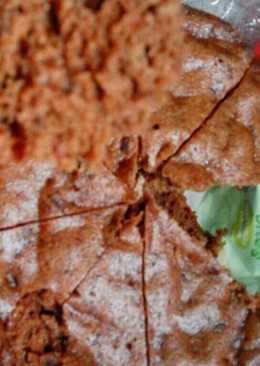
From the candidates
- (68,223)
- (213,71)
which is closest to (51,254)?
(68,223)

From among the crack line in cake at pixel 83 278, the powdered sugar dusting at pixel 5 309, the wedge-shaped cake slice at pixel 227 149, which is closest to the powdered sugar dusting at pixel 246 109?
the wedge-shaped cake slice at pixel 227 149

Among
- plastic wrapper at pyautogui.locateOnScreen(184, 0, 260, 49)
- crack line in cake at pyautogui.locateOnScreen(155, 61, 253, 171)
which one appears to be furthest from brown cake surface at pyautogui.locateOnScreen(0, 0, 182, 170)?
plastic wrapper at pyautogui.locateOnScreen(184, 0, 260, 49)

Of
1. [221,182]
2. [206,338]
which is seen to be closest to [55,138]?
[221,182]

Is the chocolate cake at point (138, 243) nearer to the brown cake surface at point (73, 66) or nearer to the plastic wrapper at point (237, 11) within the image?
the brown cake surface at point (73, 66)

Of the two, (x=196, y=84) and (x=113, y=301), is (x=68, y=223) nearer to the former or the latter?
(x=113, y=301)

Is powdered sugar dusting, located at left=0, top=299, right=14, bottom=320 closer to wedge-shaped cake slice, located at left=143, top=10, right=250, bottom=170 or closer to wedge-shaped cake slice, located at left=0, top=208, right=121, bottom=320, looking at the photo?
wedge-shaped cake slice, located at left=0, top=208, right=121, bottom=320
